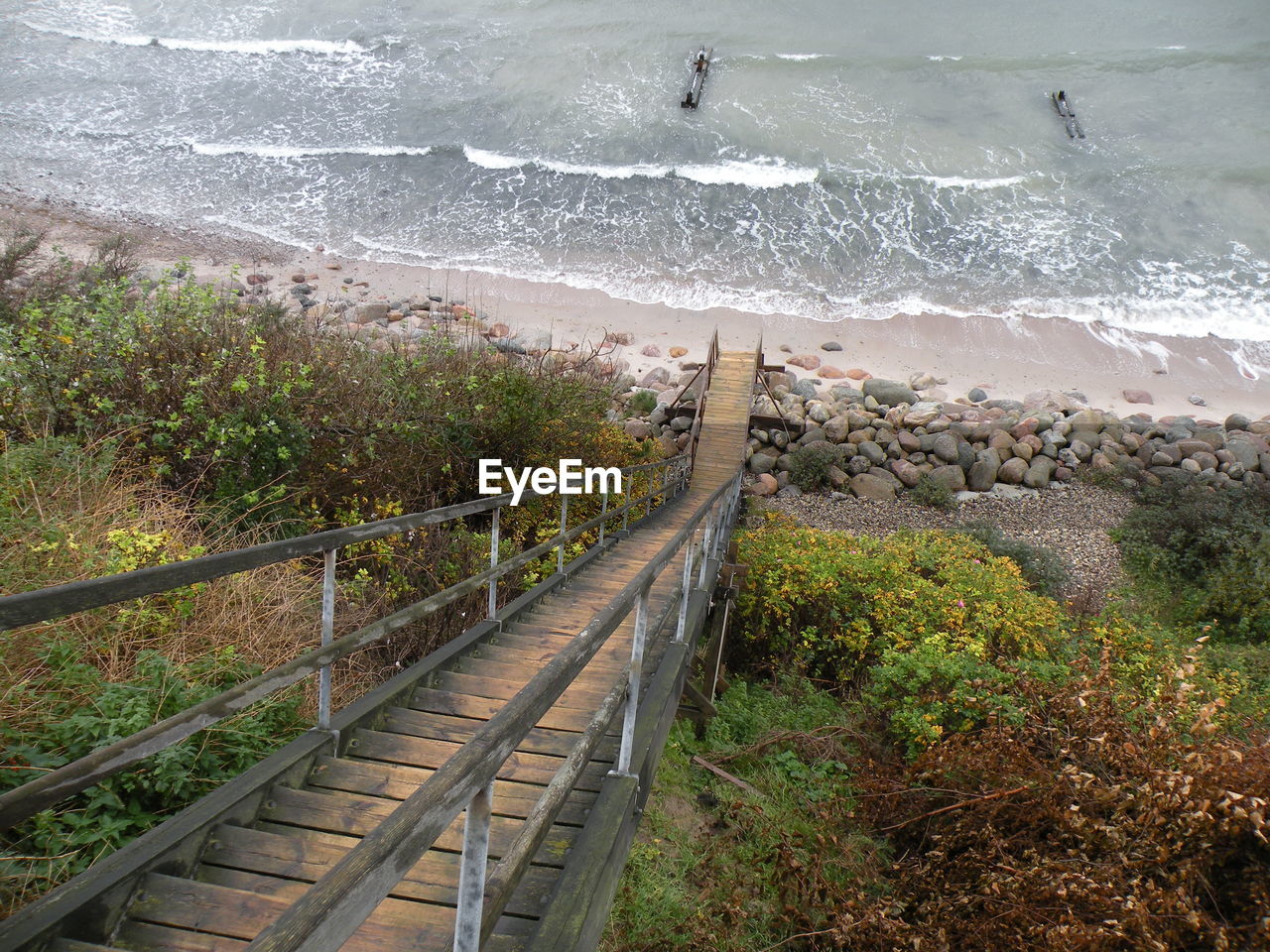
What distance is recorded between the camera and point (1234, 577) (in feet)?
39.6

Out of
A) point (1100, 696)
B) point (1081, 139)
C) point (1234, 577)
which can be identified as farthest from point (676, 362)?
point (1081, 139)

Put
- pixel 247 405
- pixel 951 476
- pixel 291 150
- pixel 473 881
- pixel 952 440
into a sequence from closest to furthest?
pixel 473 881
pixel 247 405
pixel 951 476
pixel 952 440
pixel 291 150

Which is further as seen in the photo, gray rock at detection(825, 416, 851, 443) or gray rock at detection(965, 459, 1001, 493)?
gray rock at detection(825, 416, 851, 443)

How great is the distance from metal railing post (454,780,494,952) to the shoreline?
17734mm

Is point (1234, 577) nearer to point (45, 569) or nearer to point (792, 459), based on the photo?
point (792, 459)

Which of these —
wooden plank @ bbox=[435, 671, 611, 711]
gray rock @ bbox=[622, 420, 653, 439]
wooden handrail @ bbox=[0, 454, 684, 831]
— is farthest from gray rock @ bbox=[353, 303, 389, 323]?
wooden handrail @ bbox=[0, 454, 684, 831]

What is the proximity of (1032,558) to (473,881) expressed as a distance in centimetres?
1417

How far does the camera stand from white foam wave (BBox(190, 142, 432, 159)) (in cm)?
2923

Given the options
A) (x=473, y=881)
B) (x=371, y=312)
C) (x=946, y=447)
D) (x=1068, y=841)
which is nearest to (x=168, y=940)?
(x=473, y=881)

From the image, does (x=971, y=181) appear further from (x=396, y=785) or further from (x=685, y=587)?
(x=396, y=785)

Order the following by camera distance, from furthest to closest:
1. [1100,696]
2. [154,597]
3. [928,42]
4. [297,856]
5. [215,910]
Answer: [928,42] → [1100,696] → [154,597] → [297,856] → [215,910]

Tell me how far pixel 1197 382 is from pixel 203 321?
72.9ft

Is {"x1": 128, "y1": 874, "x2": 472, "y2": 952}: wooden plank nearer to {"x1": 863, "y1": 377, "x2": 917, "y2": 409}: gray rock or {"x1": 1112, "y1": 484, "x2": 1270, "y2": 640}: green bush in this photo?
{"x1": 1112, "y1": 484, "x2": 1270, "y2": 640}: green bush

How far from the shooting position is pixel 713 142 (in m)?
31.3
